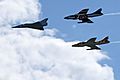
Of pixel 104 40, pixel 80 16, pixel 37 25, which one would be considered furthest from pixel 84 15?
pixel 37 25

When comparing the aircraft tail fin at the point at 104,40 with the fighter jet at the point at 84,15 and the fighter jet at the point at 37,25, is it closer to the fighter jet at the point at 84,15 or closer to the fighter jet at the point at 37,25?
the fighter jet at the point at 84,15

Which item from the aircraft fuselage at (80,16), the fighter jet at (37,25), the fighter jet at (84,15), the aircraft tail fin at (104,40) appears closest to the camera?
the fighter jet at (37,25)

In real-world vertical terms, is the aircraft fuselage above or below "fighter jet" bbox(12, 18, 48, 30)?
above

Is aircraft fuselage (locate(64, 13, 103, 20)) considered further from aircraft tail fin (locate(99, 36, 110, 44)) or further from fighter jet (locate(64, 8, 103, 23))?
aircraft tail fin (locate(99, 36, 110, 44))

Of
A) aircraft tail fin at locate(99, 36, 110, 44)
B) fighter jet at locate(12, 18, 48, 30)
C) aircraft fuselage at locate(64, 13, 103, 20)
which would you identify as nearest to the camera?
fighter jet at locate(12, 18, 48, 30)

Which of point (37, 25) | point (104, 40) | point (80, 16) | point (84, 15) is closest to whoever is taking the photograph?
point (37, 25)

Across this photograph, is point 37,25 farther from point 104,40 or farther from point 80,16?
point 104,40

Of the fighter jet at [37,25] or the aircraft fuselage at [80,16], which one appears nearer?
the fighter jet at [37,25]

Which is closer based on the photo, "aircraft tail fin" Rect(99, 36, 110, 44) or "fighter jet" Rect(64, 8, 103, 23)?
"fighter jet" Rect(64, 8, 103, 23)

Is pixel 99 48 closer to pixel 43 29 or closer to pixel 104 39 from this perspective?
pixel 104 39

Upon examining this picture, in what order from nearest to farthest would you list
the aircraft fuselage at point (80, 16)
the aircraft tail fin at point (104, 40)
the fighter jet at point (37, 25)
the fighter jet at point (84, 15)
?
the fighter jet at point (37, 25), the fighter jet at point (84, 15), the aircraft fuselage at point (80, 16), the aircraft tail fin at point (104, 40)

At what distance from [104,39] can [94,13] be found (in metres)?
13.8

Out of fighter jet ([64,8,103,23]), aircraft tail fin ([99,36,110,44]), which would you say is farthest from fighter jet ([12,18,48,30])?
aircraft tail fin ([99,36,110,44])

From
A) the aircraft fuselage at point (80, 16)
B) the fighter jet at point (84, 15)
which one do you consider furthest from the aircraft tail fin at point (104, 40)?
the aircraft fuselage at point (80, 16)
